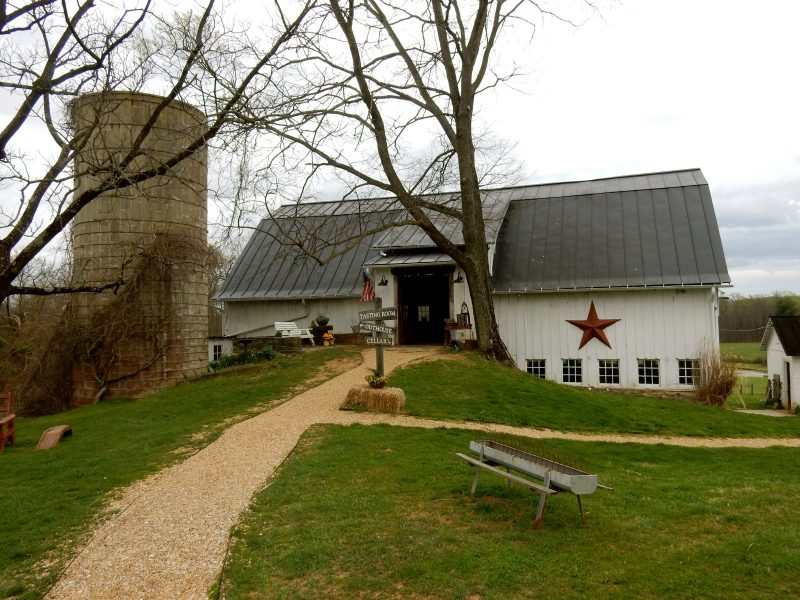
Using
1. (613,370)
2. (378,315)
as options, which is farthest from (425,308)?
(378,315)

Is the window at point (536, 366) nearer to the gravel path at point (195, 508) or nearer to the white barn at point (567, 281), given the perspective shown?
the white barn at point (567, 281)

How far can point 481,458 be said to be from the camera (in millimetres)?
7645

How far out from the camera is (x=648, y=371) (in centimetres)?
1850

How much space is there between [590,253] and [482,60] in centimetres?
709

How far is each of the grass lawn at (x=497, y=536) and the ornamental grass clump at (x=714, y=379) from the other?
8550mm

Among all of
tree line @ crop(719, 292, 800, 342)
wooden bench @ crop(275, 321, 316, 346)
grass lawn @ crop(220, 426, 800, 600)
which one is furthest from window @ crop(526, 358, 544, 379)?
tree line @ crop(719, 292, 800, 342)

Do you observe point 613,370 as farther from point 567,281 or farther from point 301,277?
point 301,277

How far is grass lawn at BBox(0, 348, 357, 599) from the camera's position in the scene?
6.36 metres

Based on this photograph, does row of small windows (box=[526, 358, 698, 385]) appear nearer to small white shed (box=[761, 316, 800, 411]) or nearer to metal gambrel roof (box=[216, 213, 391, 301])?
small white shed (box=[761, 316, 800, 411])

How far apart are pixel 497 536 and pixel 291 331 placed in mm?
16793

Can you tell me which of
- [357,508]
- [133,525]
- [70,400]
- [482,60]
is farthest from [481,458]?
[70,400]

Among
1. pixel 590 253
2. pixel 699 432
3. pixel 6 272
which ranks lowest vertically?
pixel 699 432

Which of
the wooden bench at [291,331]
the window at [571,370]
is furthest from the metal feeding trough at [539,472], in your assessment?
the wooden bench at [291,331]

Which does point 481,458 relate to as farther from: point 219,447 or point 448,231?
point 448,231
